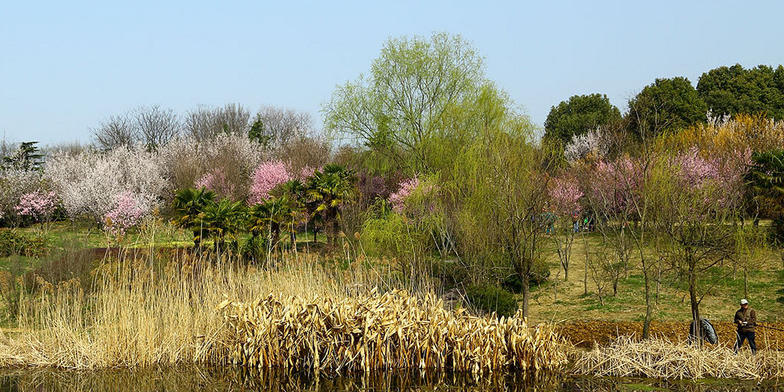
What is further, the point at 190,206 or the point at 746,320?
the point at 190,206

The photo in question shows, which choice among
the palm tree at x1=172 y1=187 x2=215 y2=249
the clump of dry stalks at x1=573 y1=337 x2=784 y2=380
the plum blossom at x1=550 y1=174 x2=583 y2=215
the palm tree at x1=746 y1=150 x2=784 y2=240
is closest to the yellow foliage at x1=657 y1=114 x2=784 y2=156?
the palm tree at x1=746 y1=150 x2=784 y2=240

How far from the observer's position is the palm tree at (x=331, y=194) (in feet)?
84.7

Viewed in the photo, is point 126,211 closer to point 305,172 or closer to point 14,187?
point 14,187

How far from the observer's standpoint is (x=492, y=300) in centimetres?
1460

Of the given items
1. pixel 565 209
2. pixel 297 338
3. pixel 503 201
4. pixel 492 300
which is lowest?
pixel 492 300

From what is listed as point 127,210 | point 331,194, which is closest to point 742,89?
point 331,194

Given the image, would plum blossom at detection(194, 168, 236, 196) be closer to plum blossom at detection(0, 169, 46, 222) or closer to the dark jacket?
plum blossom at detection(0, 169, 46, 222)

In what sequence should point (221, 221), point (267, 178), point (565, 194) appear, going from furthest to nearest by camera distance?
1. point (267, 178)
2. point (565, 194)
3. point (221, 221)

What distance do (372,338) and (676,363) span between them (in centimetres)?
439

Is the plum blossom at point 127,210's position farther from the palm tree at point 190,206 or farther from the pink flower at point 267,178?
the palm tree at point 190,206

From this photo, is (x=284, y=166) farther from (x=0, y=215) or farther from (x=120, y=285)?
(x=120, y=285)

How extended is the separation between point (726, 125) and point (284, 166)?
22616 millimetres

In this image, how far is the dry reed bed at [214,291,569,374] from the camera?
9930mm

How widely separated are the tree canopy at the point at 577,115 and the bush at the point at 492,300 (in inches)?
1468
